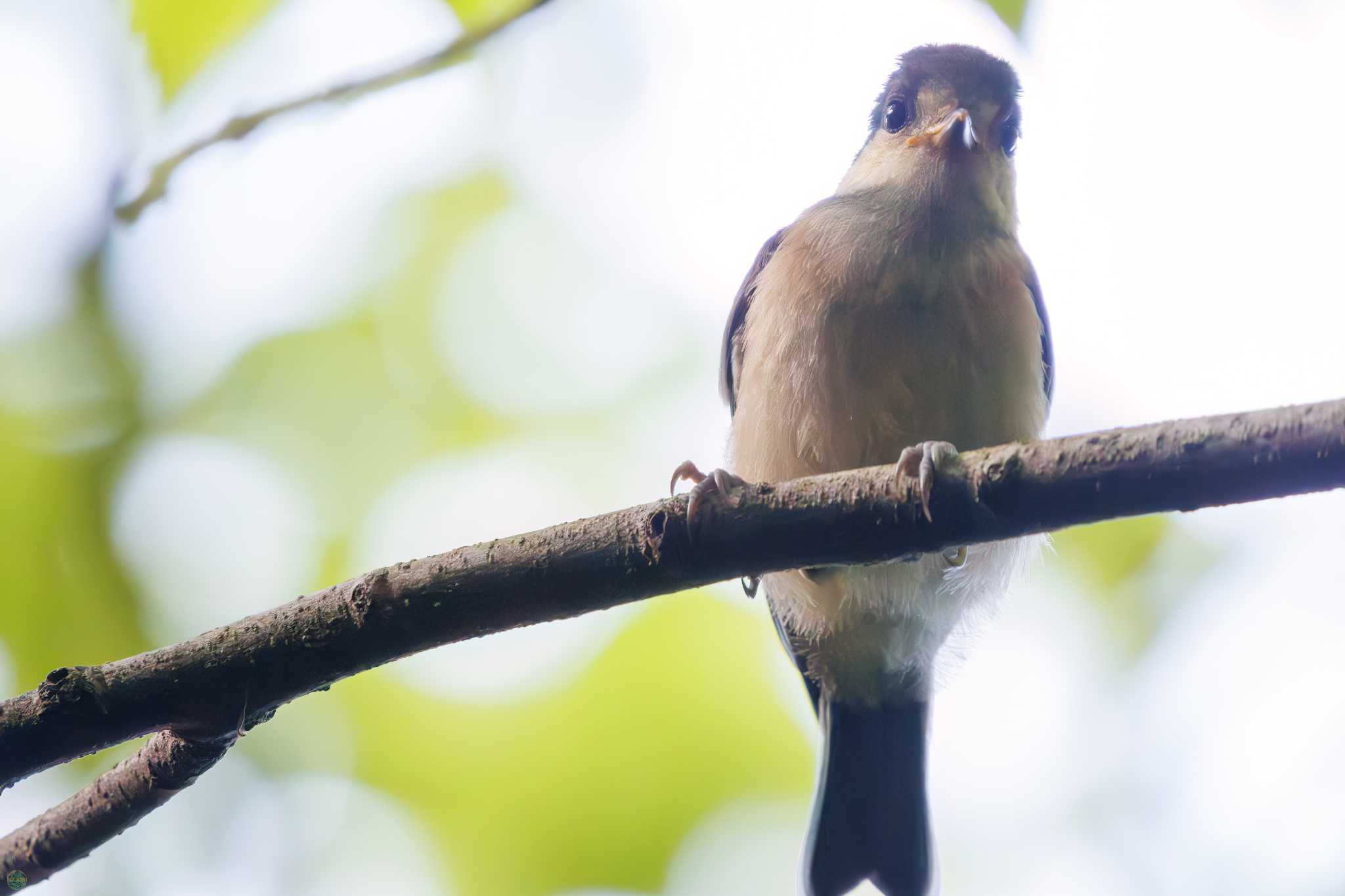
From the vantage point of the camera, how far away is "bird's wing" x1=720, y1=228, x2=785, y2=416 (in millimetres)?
4121

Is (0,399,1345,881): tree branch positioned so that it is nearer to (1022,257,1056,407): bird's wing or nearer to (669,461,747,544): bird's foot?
(669,461,747,544): bird's foot

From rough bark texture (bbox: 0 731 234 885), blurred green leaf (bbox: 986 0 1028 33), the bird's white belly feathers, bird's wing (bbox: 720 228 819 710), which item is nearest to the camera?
rough bark texture (bbox: 0 731 234 885)

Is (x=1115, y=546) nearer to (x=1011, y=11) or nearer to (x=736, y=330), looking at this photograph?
(x=736, y=330)

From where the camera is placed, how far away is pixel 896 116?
407cm

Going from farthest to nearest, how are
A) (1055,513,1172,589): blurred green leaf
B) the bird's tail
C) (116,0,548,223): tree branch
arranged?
(1055,513,1172,589): blurred green leaf < the bird's tail < (116,0,548,223): tree branch

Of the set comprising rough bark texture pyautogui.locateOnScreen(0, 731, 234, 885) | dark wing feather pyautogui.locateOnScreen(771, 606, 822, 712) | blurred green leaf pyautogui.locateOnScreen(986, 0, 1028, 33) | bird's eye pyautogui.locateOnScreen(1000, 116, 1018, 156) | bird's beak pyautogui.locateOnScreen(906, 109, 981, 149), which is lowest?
rough bark texture pyautogui.locateOnScreen(0, 731, 234, 885)

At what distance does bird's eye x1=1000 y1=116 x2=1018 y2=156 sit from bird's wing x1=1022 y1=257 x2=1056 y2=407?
504 millimetres

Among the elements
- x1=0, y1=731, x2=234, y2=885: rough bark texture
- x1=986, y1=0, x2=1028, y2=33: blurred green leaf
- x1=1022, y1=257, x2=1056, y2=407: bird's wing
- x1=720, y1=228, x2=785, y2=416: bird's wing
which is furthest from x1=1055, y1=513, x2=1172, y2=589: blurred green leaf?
x1=0, y1=731, x2=234, y2=885: rough bark texture

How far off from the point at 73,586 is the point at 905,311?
3.01m

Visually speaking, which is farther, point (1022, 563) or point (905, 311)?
point (1022, 563)

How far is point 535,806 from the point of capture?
432 centimetres

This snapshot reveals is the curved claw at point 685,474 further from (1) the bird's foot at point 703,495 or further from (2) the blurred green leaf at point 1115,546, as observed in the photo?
(2) the blurred green leaf at point 1115,546

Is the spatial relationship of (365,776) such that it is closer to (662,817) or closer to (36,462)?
(662,817)

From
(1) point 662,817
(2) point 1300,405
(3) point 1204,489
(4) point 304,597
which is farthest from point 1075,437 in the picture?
(1) point 662,817
